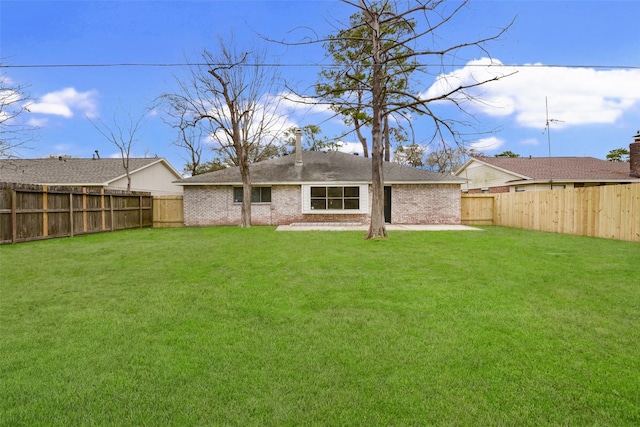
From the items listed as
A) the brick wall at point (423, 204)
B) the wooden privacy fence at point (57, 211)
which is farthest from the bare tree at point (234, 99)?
the brick wall at point (423, 204)

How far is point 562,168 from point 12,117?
26.4 m

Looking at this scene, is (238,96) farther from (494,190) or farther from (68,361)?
(494,190)

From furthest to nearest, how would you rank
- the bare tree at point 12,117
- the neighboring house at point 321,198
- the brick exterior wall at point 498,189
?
the brick exterior wall at point 498,189
the neighboring house at point 321,198
the bare tree at point 12,117

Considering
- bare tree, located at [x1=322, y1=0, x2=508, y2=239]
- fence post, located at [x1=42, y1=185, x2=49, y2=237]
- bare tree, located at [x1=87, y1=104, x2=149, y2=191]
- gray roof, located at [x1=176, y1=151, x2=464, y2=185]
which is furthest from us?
bare tree, located at [x1=87, y1=104, x2=149, y2=191]

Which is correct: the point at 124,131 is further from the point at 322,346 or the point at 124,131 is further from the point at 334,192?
the point at 322,346

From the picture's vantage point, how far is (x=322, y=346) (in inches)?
115

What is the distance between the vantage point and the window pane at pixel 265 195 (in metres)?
17.8

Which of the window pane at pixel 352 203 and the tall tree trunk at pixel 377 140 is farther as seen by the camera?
the window pane at pixel 352 203

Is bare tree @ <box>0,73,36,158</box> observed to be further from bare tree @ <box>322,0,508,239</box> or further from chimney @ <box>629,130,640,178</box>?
chimney @ <box>629,130,640,178</box>

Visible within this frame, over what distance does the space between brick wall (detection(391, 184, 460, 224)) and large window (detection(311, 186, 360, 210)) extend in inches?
74.7

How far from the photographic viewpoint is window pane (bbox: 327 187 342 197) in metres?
17.5

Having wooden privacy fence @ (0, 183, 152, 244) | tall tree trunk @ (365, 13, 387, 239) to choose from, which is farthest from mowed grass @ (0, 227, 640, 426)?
wooden privacy fence @ (0, 183, 152, 244)

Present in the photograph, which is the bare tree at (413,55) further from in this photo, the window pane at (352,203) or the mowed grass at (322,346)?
the window pane at (352,203)

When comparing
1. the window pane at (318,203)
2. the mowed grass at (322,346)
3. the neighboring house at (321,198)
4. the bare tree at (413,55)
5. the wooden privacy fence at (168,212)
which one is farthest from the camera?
the wooden privacy fence at (168,212)
